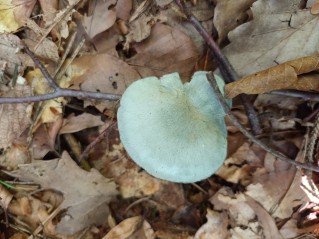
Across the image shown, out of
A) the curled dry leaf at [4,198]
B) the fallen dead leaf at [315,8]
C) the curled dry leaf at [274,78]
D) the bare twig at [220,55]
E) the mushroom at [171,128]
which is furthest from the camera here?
the curled dry leaf at [4,198]

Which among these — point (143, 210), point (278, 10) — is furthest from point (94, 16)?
point (143, 210)

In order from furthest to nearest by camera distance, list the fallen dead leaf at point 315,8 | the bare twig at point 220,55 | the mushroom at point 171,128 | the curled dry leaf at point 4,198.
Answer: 1. the curled dry leaf at point 4,198
2. the bare twig at point 220,55
3. the fallen dead leaf at point 315,8
4. the mushroom at point 171,128

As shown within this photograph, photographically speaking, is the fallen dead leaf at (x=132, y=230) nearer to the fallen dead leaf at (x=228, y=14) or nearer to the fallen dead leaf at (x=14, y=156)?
the fallen dead leaf at (x=14, y=156)

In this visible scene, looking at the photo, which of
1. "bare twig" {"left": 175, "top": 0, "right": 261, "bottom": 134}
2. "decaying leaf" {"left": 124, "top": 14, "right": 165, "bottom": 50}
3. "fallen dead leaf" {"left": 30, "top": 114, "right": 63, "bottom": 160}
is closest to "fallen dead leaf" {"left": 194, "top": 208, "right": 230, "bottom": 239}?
"bare twig" {"left": 175, "top": 0, "right": 261, "bottom": 134}

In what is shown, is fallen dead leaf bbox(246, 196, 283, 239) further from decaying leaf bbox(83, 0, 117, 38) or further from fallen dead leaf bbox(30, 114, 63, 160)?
decaying leaf bbox(83, 0, 117, 38)

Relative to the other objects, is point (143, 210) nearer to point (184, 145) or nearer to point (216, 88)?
point (184, 145)

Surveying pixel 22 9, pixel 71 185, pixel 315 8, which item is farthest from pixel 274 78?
pixel 22 9

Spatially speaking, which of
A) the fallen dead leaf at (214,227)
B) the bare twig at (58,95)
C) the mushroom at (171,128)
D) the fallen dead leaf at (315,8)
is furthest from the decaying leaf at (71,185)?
the fallen dead leaf at (315,8)
